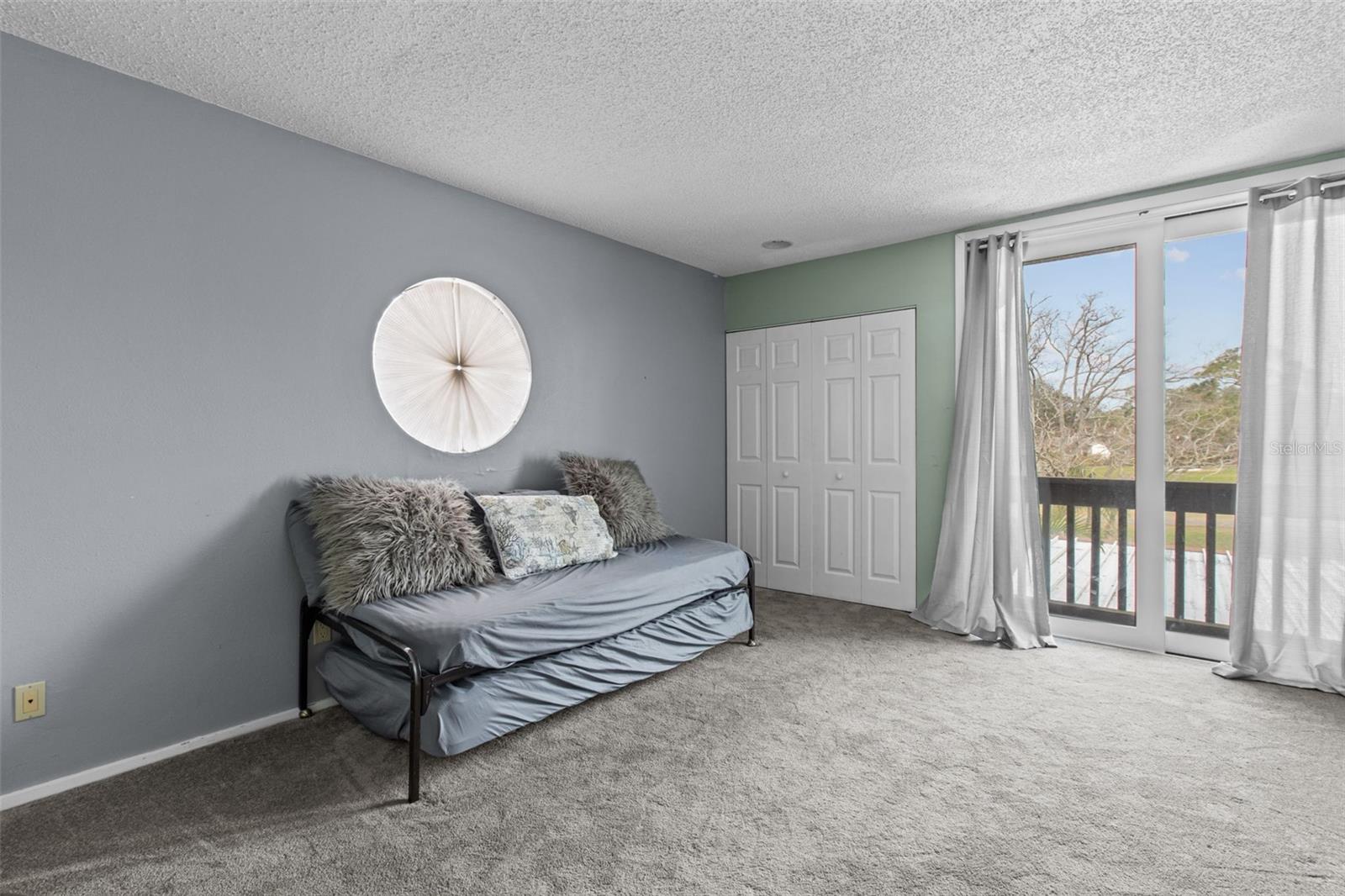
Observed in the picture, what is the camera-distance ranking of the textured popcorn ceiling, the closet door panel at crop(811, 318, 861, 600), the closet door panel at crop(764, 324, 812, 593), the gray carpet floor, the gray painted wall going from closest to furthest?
the gray carpet floor
the textured popcorn ceiling
the gray painted wall
the closet door panel at crop(811, 318, 861, 600)
the closet door panel at crop(764, 324, 812, 593)

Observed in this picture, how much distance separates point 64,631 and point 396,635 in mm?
1076

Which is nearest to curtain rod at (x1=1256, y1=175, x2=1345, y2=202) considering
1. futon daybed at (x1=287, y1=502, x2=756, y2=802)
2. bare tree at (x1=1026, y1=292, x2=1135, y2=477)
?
bare tree at (x1=1026, y1=292, x2=1135, y2=477)

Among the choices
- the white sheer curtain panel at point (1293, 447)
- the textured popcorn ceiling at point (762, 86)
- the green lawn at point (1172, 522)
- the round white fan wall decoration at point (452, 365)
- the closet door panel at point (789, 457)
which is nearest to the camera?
the textured popcorn ceiling at point (762, 86)

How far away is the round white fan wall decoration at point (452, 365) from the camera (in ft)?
9.95

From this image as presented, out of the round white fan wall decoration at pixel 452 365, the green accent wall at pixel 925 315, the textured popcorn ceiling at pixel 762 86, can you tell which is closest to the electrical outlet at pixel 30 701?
the round white fan wall decoration at pixel 452 365

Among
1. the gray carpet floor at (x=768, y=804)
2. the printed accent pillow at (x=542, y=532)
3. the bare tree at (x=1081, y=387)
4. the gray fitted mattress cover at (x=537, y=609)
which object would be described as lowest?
the gray carpet floor at (x=768, y=804)

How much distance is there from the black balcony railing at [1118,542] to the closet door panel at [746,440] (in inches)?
74.8

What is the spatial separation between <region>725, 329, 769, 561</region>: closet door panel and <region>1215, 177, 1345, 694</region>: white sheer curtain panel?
2.76m

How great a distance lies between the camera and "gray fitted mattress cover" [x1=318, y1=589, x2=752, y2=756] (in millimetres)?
2186

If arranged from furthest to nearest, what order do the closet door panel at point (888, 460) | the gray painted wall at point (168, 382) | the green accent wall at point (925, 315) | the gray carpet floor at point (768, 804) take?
the closet door panel at point (888, 460)
the green accent wall at point (925, 315)
the gray painted wall at point (168, 382)
the gray carpet floor at point (768, 804)

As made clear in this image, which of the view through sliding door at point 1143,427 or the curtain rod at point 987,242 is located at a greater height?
the curtain rod at point 987,242

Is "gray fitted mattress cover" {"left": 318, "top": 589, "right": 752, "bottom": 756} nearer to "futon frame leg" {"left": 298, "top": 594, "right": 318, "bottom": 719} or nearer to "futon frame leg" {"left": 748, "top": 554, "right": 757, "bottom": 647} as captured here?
"futon frame leg" {"left": 298, "top": 594, "right": 318, "bottom": 719}

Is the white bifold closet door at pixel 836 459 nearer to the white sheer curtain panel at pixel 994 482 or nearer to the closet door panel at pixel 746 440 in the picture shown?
the closet door panel at pixel 746 440

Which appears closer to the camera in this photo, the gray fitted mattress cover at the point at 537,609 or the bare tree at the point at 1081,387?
the gray fitted mattress cover at the point at 537,609
